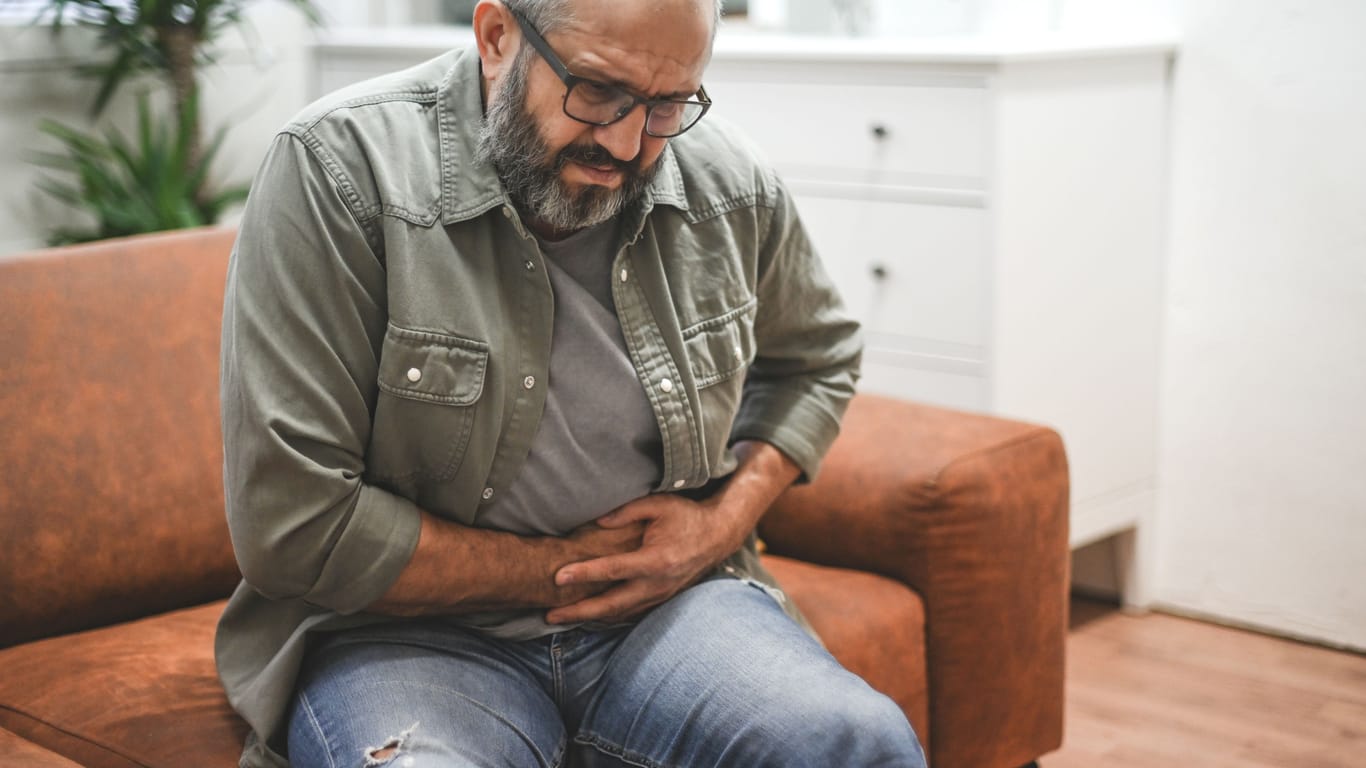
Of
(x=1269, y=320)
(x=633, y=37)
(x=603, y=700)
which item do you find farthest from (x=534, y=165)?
(x=1269, y=320)

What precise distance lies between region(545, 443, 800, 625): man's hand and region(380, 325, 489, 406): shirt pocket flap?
20 centimetres

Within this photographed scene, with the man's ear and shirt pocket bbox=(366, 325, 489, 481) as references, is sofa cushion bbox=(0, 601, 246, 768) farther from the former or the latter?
the man's ear

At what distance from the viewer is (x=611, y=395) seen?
1409 mm

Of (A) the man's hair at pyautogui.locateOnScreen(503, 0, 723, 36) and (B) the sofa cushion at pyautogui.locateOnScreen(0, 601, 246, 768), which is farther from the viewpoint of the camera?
(B) the sofa cushion at pyautogui.locateOnScreen(0, 601, 246, 768)

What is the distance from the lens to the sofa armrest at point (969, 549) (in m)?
1.71

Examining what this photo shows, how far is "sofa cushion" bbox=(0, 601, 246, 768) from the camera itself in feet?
4.42

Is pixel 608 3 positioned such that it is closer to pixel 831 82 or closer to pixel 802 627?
pixel 802 627

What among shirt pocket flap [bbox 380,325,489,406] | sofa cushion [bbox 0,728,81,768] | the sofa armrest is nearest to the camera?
sofa cushion [bbox 0,728,81,768]

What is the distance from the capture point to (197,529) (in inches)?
66.1

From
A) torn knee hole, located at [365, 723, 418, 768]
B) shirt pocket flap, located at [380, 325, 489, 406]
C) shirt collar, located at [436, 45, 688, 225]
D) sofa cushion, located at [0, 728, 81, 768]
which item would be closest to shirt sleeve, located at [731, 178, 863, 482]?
shirt collar, located at [436, 45, 688, 225]

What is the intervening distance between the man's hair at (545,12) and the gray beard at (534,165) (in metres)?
0.04

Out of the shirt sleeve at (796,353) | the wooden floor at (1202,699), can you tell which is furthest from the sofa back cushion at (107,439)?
the wooden floor at (1202,699)

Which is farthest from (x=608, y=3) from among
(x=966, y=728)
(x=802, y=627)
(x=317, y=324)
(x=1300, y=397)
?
(x=1300, y=397)

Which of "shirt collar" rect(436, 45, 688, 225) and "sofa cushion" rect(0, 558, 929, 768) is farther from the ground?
"shirt collar" rect(436, 45, 688, 225)
